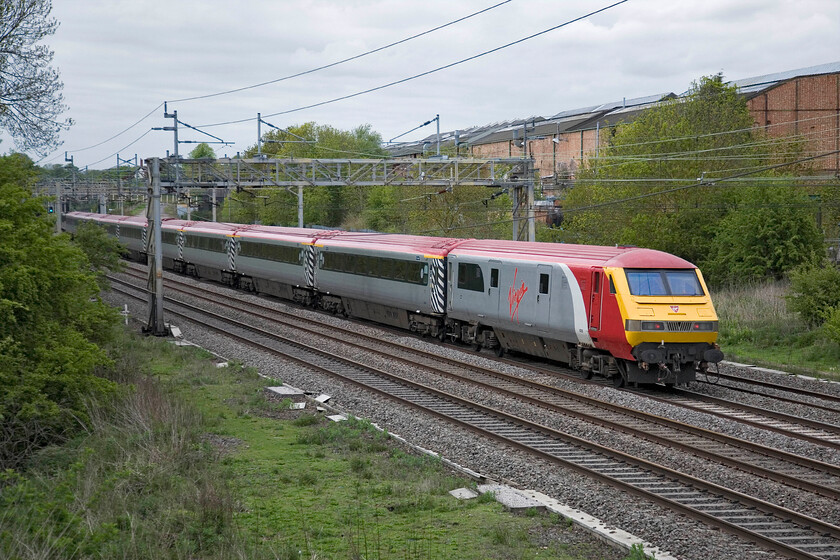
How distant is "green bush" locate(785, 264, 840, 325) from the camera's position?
23.4 meters

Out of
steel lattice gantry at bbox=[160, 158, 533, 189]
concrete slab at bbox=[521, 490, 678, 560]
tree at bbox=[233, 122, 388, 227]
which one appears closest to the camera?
concrete slab at bbox=[521, 490, 678, 560]

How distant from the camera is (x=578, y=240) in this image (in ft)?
150

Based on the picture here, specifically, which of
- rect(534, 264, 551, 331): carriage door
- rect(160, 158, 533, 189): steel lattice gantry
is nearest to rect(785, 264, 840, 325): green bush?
rect(534, 264, 551, 331): carriage door

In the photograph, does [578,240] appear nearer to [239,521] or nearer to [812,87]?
[812,87]

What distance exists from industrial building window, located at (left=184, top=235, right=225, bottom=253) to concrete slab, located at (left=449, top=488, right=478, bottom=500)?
105ft

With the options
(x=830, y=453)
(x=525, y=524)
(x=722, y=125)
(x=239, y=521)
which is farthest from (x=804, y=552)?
(x=722, y=125)

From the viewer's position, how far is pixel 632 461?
1198 cm

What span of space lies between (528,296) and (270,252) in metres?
18.1

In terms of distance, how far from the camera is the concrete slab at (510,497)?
9992mm

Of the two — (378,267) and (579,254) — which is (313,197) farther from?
→ (579,254)

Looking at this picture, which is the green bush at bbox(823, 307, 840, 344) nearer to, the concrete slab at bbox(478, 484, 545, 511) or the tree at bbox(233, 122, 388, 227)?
the concrete slab at bbox(478, 484, 545, 511)

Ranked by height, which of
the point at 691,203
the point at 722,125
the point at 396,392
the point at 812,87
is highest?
the point at 812,87

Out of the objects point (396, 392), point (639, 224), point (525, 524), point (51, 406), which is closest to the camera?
point (525, 524)

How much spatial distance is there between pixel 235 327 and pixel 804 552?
21.6 metres
